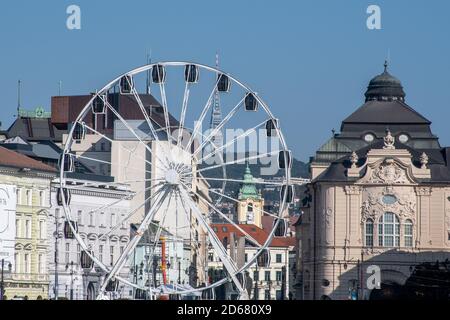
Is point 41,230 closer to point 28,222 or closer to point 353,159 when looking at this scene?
point 28,222

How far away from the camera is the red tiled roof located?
161375 mm

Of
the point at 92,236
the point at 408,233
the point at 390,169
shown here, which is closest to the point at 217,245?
the point at 92,236

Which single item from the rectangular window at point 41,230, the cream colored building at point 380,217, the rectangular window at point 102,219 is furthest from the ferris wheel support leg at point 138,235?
the cream colored building at point 380,217

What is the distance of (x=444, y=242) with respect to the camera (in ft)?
641

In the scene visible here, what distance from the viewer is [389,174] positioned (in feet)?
636

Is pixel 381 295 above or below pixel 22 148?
below

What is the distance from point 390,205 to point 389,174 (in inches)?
127

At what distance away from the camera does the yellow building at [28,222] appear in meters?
160
